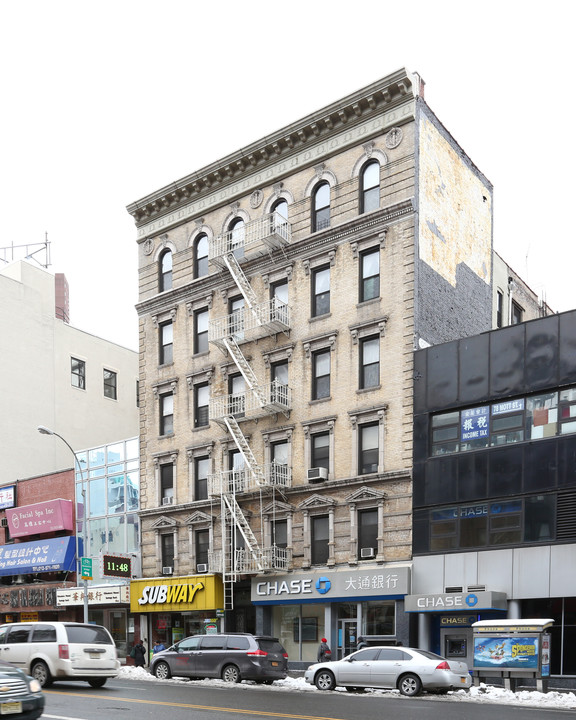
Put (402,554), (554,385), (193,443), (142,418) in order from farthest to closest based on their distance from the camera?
(142,418) < (193,443) < (402,554) < (554,385)

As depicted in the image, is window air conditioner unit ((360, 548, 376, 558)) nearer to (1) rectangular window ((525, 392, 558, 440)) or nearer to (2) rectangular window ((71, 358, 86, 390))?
(1) rectangular window ((525, 392, 558, 440))

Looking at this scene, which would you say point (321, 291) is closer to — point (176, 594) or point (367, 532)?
point (367, 532)

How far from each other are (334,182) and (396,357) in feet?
26.4

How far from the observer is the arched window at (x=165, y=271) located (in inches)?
1688

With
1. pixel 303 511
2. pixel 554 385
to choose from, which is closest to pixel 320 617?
pixel 303 511

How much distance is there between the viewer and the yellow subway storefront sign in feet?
121

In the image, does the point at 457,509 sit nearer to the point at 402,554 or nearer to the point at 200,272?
the point at 402,554

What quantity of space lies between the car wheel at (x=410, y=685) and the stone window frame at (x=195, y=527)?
15.5m

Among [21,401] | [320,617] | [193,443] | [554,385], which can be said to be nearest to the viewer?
[554,385]

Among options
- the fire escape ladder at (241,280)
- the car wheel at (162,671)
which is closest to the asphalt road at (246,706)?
the car wheel at (162,671)

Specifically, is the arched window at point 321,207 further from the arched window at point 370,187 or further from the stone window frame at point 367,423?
the stone window frame at point 367,423

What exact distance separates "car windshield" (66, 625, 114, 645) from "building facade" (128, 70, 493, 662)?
11.8 metres

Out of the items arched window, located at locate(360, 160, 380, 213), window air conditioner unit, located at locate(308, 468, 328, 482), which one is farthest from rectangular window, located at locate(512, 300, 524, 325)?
window air conditioner unit, located at locate(308, 468, 328, 482)

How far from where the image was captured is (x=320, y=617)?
112ft
